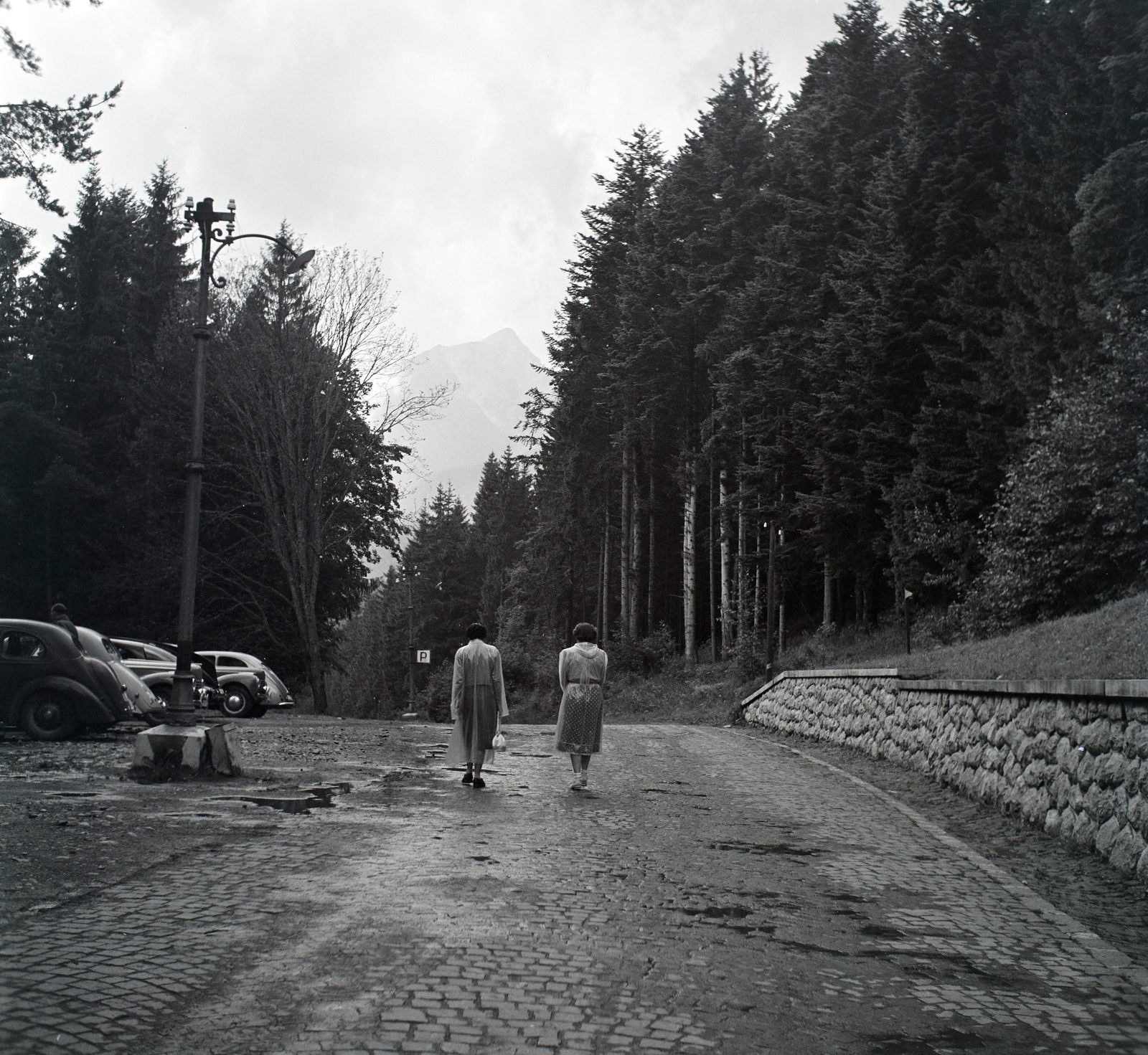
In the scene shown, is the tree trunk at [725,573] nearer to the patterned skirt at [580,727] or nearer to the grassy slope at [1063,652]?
the grassy slope at [1063,652]

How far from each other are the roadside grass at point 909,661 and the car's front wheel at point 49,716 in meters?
12.4

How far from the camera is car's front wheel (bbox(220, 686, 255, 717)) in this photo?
28.6 metres

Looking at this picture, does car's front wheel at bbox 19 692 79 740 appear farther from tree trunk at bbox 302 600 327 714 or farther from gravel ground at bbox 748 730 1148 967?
tree trunk at bbox 302 600 327 714

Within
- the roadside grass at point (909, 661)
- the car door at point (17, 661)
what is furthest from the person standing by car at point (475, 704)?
the car door at point (17, 661)

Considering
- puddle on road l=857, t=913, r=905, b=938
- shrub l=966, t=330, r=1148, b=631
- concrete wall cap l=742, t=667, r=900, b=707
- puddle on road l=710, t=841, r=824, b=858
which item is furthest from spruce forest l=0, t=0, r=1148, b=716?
puddle on road l=857, t=913, r=905, b=938

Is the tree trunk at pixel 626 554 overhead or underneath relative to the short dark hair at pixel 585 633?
overhead

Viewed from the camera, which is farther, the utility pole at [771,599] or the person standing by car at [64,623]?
the utility pole at [771,599]

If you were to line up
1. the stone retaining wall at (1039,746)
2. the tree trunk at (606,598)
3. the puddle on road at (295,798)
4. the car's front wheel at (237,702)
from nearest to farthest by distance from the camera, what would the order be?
the stone retaining wall at (1039,746)
the puddle on road at (295,798)
the car's front wheel at (237,702)
the tree trunk at (606,598)

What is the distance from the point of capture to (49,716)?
17312mm

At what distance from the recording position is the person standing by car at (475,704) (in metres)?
12.9

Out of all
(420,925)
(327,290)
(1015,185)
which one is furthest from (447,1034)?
(327,290)

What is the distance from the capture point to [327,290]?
36250mm

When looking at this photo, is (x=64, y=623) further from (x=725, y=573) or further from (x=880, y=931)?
(x=725, y=573)

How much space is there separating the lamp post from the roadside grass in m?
Result: 9.21
